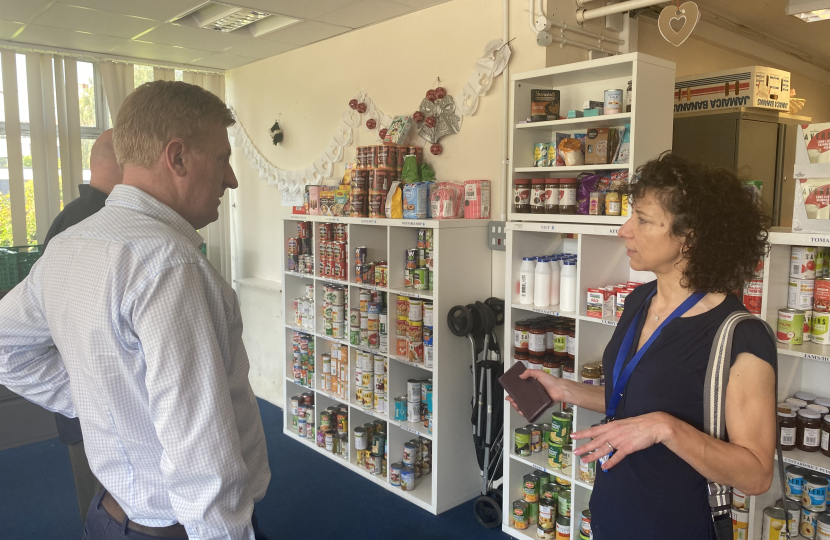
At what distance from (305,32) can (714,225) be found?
12.2ft

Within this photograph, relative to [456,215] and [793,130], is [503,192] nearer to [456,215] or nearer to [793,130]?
[456,215]

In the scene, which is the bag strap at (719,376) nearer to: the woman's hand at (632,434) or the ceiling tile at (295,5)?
the woman's hand at (632,434)

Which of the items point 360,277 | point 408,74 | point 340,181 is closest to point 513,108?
point 408,74

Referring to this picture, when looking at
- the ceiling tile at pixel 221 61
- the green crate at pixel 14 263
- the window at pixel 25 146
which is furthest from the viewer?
the ceiling tile at pixel 221 61

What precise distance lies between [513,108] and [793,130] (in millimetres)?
2604

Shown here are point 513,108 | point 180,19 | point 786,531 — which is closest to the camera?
point 786,531

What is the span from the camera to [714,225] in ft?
5.06

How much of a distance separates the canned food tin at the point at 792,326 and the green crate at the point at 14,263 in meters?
4.93

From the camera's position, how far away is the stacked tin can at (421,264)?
11.9 feet

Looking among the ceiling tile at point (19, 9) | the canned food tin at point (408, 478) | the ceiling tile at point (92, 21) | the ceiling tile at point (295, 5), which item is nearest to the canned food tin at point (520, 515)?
the canned food tin at point (408, 478)

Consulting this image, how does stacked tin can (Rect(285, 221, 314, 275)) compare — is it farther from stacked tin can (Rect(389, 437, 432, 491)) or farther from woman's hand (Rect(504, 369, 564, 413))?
woman's hand (Rect(504, 369, 564, 413))

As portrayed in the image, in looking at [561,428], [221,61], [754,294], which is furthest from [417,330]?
[221,61]

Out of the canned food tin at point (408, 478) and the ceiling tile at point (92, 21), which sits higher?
the ceiling tile at point (92, 21)

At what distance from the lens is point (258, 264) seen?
5766 millimetres
